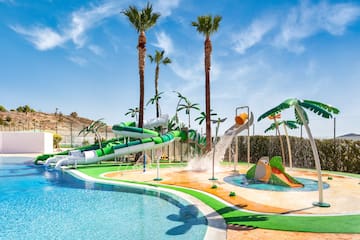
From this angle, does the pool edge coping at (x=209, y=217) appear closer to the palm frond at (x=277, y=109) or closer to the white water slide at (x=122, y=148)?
the palm frond at (x=277, y=109)

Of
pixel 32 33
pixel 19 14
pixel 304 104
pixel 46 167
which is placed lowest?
pixel 46 167

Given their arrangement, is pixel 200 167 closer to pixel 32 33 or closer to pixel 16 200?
pixel 16 200

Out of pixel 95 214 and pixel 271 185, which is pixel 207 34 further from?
pixel 95 214

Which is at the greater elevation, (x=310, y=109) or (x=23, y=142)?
(x=310, y=109)

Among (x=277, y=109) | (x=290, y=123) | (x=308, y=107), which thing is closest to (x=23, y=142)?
(x=290, y=123)

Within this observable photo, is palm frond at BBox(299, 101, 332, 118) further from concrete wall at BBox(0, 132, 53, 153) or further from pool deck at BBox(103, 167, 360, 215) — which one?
concrete wall at BBox(0, 132, 53, 153)

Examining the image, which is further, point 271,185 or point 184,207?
point 271,185

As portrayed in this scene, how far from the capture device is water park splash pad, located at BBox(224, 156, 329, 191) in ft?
37.3

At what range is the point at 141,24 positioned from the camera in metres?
22.7

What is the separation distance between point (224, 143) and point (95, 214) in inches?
443

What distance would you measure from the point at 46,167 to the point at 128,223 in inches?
607

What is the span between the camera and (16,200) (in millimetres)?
10078

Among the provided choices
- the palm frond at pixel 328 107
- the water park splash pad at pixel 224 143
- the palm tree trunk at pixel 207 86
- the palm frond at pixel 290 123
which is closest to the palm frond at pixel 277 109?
the palm frond at pixel 328 107

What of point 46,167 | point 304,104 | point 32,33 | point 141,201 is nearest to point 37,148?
point 46,167
